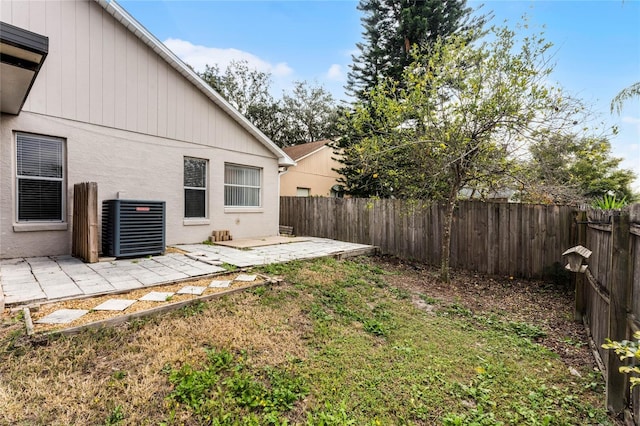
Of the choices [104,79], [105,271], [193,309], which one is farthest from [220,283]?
[104,79]

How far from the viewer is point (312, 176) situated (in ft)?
49.9

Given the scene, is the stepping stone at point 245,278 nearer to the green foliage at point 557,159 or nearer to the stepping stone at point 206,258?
the stepping stone at point 206,258

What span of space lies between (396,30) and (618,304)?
1310cm

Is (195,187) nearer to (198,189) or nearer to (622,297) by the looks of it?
(198,189)

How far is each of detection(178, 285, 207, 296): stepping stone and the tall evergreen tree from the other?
32.2 ft

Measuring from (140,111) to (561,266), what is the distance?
9.51 metres

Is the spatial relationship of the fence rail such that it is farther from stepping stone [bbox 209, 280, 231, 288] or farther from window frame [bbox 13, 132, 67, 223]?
window frame [bbox 13, 132, 67, 223]

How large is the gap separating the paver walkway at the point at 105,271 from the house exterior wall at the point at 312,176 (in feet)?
25.4

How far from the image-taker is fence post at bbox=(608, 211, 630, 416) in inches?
86.2

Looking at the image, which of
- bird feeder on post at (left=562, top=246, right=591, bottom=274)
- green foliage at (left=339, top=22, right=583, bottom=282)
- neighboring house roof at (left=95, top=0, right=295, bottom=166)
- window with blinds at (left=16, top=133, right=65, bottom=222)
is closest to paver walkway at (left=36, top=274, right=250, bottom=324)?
window with blinds at (left=16, top=133, right=65, bottom=222)

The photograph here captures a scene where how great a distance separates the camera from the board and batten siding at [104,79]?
5258 millimetres

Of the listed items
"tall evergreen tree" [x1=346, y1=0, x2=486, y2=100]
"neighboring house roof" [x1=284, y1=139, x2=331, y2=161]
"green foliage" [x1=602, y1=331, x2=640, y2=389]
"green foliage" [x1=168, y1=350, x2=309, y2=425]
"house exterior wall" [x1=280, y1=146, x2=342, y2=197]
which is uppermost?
"tall evergreen tree" [x1=346, y1=0, x2=486, y2=100]

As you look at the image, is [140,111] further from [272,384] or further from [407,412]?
[407,412]

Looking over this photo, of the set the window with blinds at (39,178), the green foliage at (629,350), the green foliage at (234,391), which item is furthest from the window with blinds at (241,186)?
the green foliage at (629,350)
